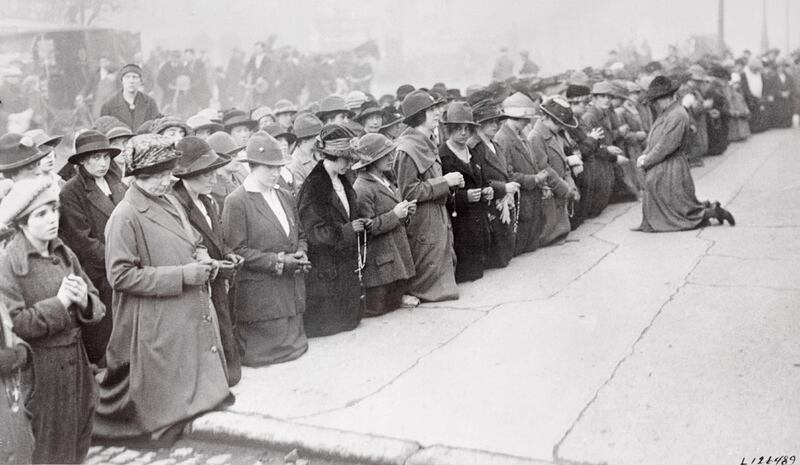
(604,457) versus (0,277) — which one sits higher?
(0,277)

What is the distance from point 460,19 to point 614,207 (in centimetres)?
1828

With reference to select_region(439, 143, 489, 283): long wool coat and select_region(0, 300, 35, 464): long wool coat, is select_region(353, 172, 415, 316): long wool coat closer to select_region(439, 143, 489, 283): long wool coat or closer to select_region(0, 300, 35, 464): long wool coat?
select_region(439, 143, 489, 283): long wool coat

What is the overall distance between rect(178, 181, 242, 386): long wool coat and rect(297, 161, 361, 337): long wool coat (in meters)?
0.99

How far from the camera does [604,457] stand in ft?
14.5

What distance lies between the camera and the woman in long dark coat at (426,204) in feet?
25.5

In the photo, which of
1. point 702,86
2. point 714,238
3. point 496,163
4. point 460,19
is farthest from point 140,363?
point 460,19

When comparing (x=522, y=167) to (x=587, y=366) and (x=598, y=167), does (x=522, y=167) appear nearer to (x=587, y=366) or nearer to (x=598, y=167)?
(x=598, y=167)

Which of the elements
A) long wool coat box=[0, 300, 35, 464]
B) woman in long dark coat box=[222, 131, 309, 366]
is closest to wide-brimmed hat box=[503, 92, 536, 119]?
woman in long dark coat box=[222, 131, 309, 366]

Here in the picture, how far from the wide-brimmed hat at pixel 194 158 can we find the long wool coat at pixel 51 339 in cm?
119

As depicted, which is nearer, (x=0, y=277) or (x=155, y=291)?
(x=0, y=277)

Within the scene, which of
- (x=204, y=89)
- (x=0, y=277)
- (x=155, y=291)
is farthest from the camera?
(x=204, y=89)

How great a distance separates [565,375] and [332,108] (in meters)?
5.01

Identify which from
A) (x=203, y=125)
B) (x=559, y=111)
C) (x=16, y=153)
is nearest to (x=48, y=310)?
(x=16, y=153)

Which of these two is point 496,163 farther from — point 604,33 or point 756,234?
point 604,33
